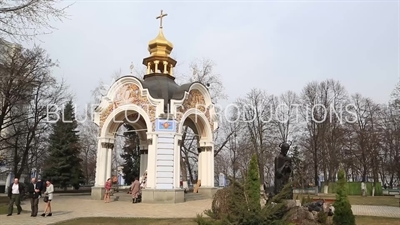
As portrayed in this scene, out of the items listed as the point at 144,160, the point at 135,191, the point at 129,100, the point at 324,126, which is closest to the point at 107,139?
the point at 129,100

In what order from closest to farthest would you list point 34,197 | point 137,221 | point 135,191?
point 137,221 < point 34,197 < point 135,191

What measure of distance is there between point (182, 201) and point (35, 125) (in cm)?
1033

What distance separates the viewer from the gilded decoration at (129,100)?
1942cm

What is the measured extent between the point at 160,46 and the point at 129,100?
4.84m

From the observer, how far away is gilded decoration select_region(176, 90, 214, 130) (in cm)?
1969

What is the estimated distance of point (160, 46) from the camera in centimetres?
2327

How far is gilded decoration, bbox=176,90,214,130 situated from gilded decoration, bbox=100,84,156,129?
4.76 ft

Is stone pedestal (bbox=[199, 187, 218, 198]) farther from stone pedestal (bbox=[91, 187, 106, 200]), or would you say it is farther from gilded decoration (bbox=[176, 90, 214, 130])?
stone pedestal (bbox=[91, 187, 106, 200])

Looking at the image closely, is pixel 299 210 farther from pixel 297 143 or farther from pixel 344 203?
pixel 297 143

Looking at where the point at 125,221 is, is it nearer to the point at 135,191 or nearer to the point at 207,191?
the point at 135,191

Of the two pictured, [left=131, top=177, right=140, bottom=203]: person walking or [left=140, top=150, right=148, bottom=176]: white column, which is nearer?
[left=131, top=177, right=140, bottom=203]: person walking

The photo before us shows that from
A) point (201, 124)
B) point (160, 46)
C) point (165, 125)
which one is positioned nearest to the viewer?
point (165, 125)

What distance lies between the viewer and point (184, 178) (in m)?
30.0

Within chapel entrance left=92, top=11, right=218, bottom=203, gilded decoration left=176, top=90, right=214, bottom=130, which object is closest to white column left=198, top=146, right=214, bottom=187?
chapel entrance left=92, top=11, right=218, bottom=203
